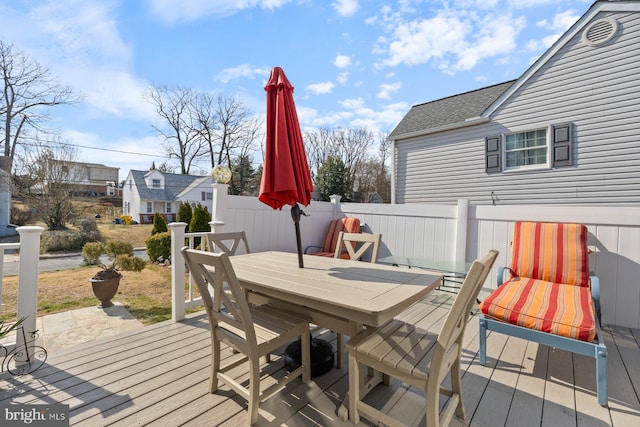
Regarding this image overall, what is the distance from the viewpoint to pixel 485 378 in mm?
2029

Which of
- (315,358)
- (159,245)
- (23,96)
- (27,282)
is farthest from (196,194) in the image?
(315,358)

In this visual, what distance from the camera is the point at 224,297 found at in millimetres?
1668

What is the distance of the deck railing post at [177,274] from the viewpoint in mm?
2975

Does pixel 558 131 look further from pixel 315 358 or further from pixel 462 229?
pixel 315 358

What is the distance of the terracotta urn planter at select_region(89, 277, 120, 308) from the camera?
3.98 metres

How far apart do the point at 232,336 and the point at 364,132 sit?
20.4 m

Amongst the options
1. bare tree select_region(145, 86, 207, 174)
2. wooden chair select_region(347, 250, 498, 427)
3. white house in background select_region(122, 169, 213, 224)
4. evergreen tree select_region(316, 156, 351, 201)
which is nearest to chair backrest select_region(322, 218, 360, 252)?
wooden chair select_region(347, 250, 498, 427)

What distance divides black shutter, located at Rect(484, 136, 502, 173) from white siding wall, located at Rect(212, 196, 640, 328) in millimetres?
3520

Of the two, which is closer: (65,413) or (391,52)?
(65,413)

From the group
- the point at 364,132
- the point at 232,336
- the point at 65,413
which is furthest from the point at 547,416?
the point at 364,132

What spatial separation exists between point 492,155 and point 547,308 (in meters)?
5.55

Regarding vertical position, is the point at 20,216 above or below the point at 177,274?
above

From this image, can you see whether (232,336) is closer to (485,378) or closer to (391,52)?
(485,378)

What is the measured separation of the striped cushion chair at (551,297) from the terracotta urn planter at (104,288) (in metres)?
4.80
